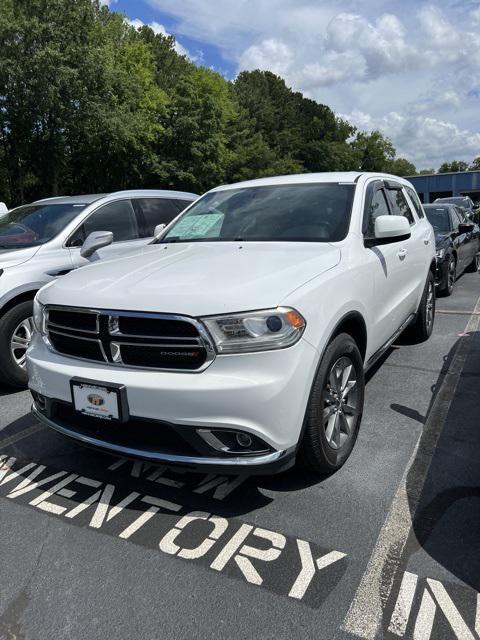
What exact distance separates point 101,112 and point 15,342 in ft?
70.5

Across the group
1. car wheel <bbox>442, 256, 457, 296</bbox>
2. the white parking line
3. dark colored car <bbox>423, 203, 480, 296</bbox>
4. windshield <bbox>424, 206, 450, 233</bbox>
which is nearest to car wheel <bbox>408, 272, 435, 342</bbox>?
the white parking line

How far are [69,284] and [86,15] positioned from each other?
2446 cm

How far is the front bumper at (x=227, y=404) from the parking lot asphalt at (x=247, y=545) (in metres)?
0.41

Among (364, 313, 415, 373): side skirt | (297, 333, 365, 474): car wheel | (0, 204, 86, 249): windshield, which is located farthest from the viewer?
(0, 204, 86, 249): windshield

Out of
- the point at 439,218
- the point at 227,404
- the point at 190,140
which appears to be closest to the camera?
the point at 227,404

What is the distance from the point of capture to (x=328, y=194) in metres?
3.79

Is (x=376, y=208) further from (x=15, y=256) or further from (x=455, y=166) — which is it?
(x=455, y=166)

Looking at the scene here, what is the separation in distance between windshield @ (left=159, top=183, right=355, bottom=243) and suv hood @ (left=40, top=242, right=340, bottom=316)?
21cm

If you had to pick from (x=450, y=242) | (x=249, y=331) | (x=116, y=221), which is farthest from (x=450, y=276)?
(x=249, y=331)

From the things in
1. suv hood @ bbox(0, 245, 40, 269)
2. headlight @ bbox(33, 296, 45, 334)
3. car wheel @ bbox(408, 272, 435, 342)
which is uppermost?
suv hood @ bbox(0, 245, 40, 269)

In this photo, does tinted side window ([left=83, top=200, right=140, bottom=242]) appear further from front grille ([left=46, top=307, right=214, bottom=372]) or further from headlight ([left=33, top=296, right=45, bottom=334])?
front grille ([left=46, top=307, right=214, bottom=372])

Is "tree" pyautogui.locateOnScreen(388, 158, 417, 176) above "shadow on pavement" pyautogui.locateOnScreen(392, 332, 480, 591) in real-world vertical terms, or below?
above

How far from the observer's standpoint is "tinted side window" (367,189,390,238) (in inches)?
146

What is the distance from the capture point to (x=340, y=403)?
2.97m
